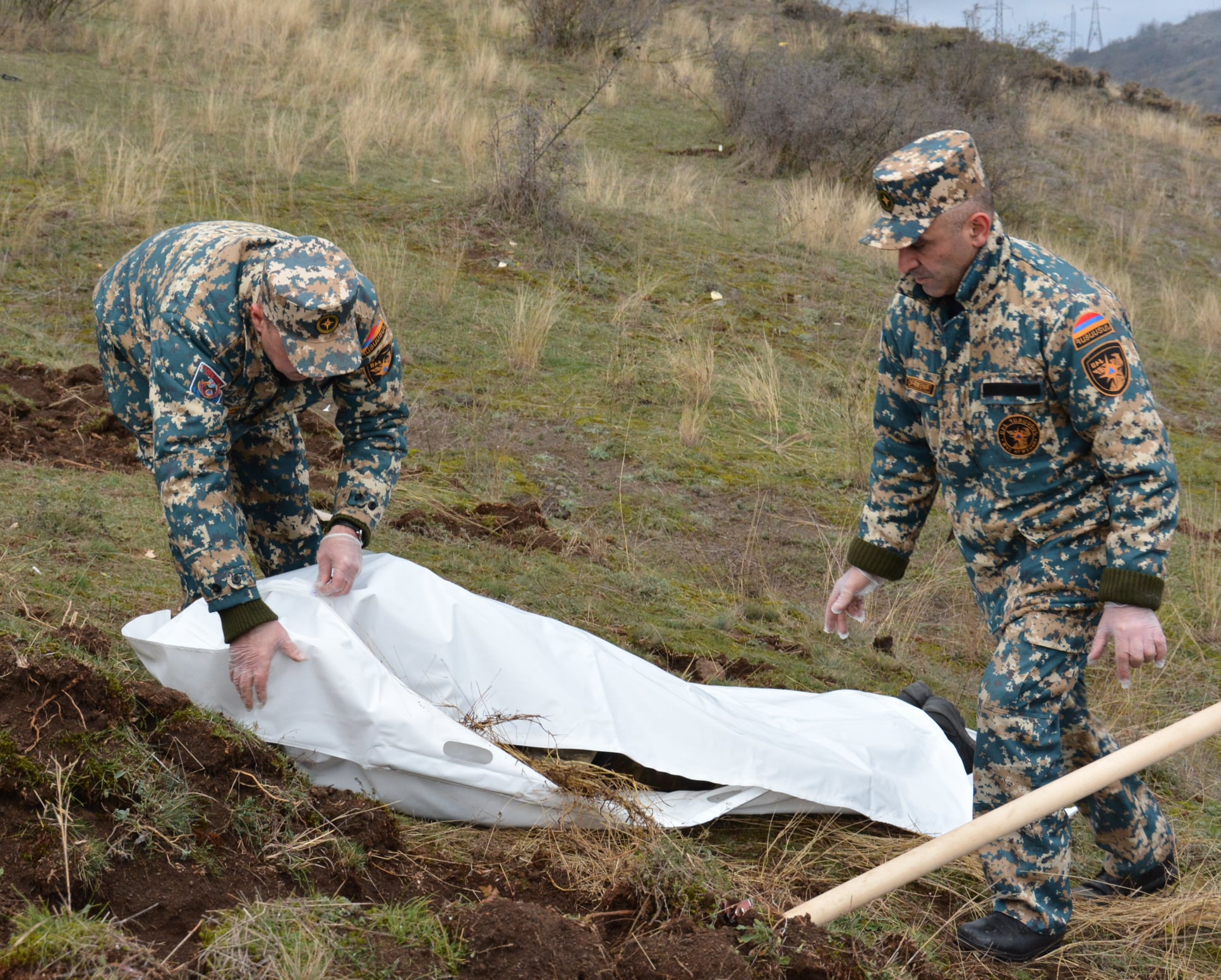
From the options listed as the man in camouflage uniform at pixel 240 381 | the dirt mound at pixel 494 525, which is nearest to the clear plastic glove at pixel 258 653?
the man in camouflage uniform at pixel 240 381

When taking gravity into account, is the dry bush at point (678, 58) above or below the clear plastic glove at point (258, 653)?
above

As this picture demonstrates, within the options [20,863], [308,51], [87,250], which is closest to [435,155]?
[308,51]

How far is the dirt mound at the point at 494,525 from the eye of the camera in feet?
18.2

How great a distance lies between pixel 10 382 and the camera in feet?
20.3

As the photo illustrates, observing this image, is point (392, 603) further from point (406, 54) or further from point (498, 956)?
point (406, 54)

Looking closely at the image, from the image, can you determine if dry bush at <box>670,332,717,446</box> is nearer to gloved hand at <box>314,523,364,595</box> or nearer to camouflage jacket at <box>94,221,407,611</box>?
camouflage jacket at <box>94,221,407,611</box>

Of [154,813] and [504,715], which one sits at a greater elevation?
[154,813]

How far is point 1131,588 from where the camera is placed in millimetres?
2713

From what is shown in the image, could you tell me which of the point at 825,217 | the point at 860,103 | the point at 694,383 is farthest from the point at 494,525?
the point at 860,103

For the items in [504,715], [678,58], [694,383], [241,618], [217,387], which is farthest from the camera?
[678,58]

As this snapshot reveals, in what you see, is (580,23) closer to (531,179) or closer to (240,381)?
Result: (531,179)

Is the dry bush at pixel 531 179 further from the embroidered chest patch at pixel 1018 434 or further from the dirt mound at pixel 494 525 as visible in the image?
the embroidered chest patch at pixel 1018 434

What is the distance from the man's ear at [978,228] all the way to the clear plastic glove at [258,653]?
2.00 m

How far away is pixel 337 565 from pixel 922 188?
6.11 feet
